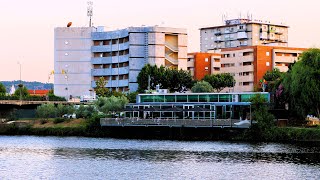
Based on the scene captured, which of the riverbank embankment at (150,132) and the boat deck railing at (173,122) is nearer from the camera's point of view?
the riverbank embankment at (150,132)

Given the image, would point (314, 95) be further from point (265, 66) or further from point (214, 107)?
point (265, 66)

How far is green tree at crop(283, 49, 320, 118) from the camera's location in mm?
102562

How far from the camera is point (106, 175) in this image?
2458 inches

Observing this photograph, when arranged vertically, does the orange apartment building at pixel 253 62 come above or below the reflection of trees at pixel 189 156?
above

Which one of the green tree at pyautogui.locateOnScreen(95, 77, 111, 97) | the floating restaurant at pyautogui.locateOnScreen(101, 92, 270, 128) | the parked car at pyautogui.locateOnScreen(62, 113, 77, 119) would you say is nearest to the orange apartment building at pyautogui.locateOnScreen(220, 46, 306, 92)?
the green tree at pyautogui.locateOnScreen(95, 77, 111, 97)

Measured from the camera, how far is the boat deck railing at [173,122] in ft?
349

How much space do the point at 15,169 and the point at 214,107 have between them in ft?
186

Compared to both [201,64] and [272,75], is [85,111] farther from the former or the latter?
[201,64]

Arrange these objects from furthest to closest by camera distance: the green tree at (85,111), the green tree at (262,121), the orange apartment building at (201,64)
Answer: the orange apartment building at (201,64) → the green tree at (85,111) → the green tree at (262,121)

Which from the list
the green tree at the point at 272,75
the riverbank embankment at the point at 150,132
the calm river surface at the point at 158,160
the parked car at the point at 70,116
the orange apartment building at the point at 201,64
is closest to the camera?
the calm river surface at the point at 158,160

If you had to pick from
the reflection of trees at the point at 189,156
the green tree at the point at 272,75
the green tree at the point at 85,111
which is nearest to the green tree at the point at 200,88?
the green tree at the point at 272,75

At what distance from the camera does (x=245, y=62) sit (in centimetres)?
18762

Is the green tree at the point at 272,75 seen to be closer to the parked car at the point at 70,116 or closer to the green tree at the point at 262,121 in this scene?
the parked car at the point at 70,116

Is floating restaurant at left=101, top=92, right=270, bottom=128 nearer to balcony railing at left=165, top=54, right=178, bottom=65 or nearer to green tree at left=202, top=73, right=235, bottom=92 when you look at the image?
green tree at left=202, top=73, right=235, bottom=92
